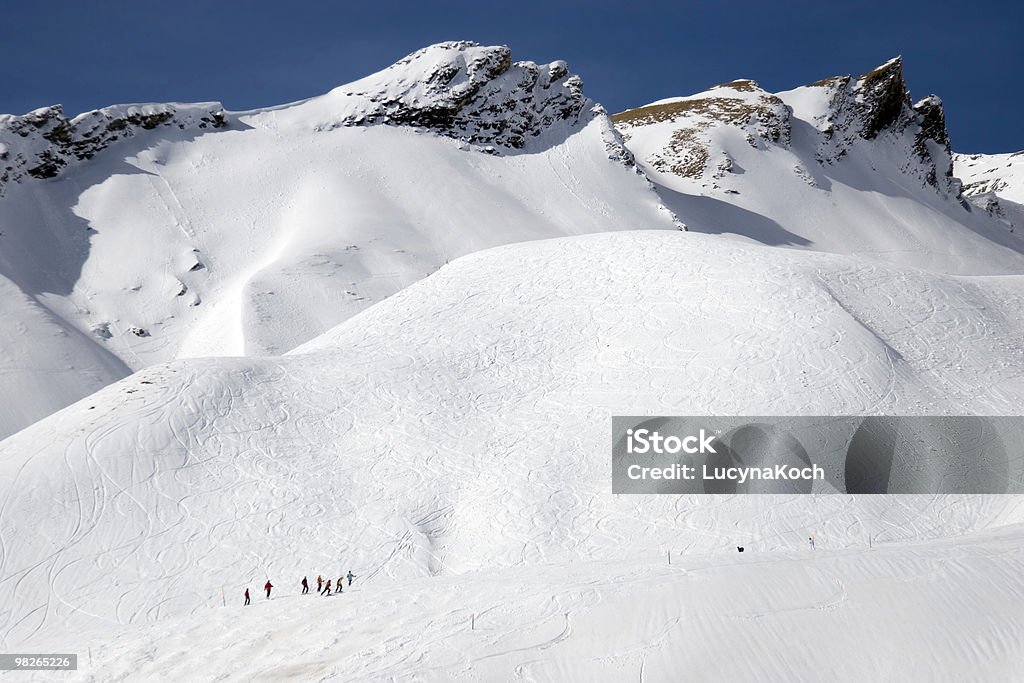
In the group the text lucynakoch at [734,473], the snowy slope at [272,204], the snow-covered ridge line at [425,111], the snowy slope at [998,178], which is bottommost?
the text lucynakoch at [734,473]

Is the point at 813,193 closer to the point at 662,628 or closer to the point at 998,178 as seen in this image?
the point at 998,178

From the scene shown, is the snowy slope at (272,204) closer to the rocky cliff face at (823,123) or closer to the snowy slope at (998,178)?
the rocky cliff face at (823,123)

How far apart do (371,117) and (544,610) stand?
265 feet

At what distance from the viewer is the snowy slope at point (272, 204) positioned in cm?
6166

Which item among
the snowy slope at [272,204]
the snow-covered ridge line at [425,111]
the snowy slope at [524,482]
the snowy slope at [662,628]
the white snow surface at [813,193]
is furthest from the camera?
the white snow surface at [813,193]

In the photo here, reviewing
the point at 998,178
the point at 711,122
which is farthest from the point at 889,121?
the point at 998,178

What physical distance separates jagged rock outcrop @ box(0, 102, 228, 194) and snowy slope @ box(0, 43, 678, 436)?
0.58ft

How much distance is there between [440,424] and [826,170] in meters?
87.1

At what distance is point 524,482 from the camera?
33.2m

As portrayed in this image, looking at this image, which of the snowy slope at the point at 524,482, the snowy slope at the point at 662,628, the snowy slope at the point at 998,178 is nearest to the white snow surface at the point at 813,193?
the snowy slope at the point at 998,178

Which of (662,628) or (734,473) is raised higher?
(734,473)

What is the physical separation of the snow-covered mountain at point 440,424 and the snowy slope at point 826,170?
771 inches

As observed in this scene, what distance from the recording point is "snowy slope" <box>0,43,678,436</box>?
61656 mm

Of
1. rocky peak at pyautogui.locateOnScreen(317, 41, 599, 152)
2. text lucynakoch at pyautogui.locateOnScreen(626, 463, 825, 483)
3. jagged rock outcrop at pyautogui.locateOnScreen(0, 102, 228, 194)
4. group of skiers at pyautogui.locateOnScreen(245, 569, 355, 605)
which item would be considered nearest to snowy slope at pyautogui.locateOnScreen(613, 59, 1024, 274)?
rocky peak at pyautogui.locateOnScreen(317, 41, 599, 152)
